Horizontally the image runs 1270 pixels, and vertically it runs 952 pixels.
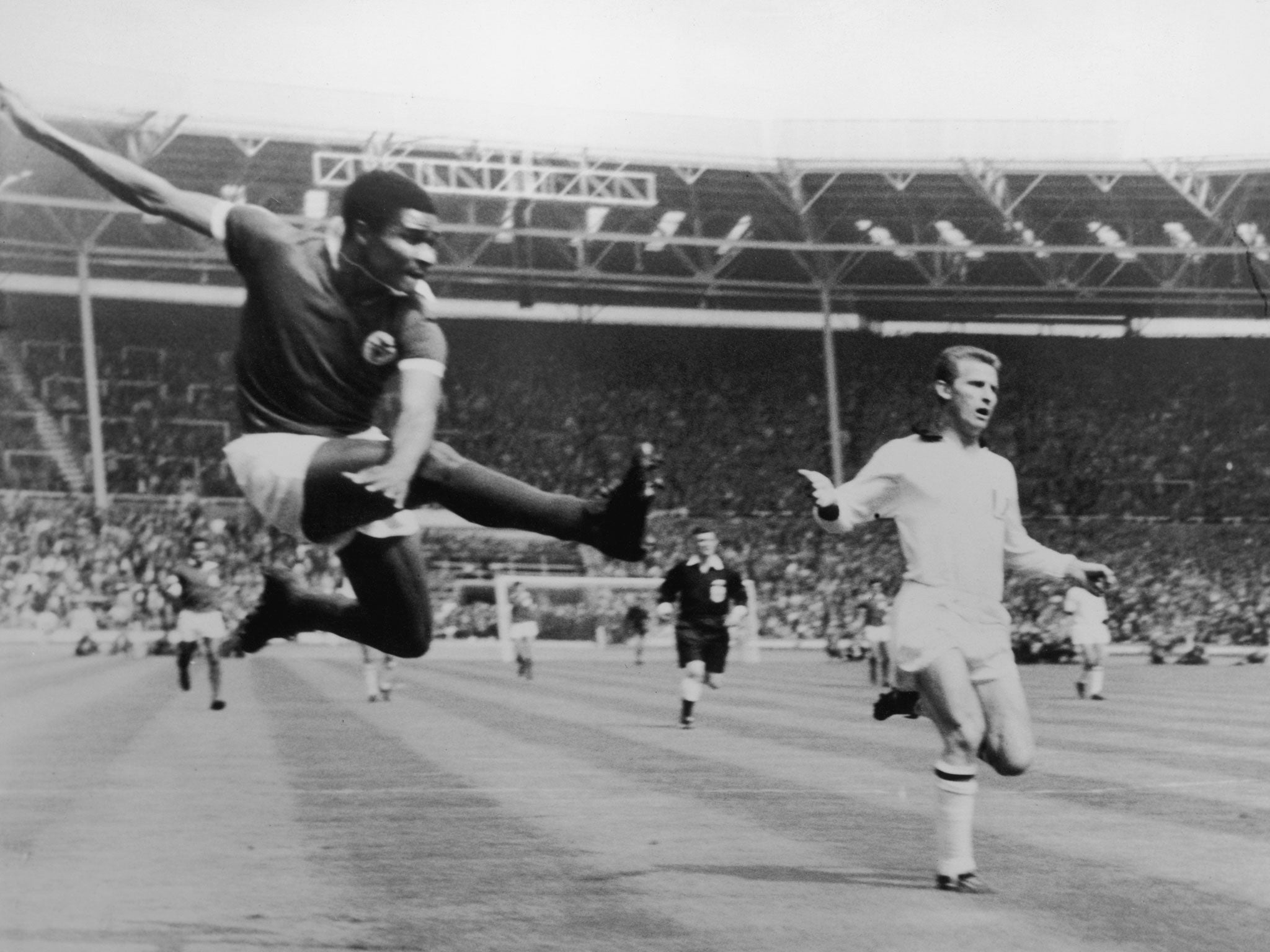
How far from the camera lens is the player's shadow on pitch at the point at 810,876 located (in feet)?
15.5

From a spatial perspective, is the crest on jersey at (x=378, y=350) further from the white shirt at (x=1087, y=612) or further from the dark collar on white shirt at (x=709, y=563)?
the white shirt at (x=1087, y=612)

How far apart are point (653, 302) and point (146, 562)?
5370mm

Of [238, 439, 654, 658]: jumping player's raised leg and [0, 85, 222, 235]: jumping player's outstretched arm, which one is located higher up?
[0, 85, 222, 235]: jumping player's outstretched arm

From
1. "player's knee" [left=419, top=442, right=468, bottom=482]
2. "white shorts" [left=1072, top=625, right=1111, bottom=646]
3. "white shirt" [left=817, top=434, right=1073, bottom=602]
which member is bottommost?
"white shorts" [left=1072, top=625, right=1111, bottom=646]

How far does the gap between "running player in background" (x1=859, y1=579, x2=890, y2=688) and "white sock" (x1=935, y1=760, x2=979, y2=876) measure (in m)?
7.98

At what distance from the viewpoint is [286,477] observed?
430cm

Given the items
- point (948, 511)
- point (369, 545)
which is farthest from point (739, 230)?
point (369, 545)

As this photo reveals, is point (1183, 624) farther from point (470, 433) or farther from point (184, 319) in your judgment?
point (184, 319)

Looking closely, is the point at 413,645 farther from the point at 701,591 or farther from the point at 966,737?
the point at 701,591

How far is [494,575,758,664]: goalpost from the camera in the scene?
13789 millimetres

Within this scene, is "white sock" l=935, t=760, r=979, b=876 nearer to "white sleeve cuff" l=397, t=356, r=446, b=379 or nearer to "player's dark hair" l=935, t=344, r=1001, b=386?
"player's dark hair" l=935, t=344, r=1001, b=386

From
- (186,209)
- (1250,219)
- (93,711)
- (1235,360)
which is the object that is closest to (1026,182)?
(1250,219)

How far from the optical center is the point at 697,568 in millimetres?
8961

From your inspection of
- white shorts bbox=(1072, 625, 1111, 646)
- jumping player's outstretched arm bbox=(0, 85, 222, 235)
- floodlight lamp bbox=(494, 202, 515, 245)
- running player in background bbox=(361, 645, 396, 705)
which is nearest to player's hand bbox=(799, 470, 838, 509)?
jumping player's outstretched arm bbox=(0, 85, 222, 235)
